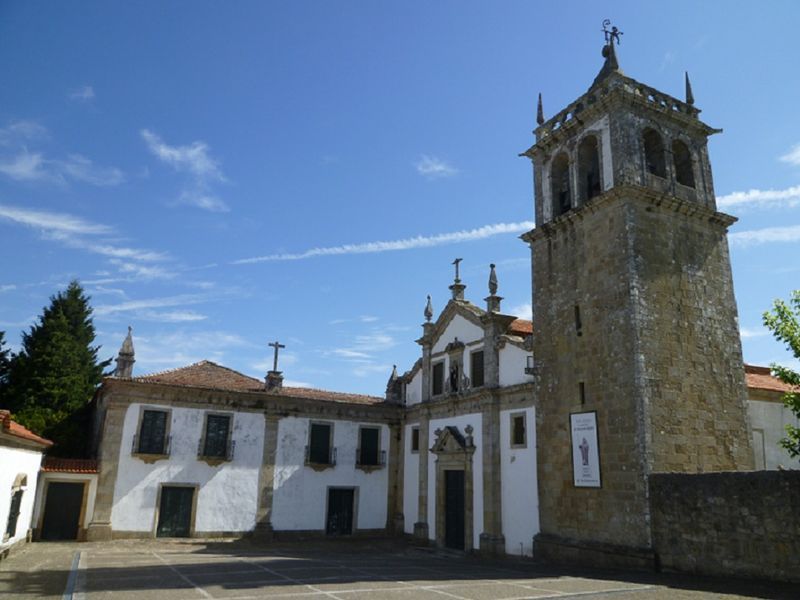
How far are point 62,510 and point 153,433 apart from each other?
148 inches

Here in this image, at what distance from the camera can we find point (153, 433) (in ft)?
72.1

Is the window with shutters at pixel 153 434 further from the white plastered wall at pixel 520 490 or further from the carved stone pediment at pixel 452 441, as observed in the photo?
the white plastered wall at pixel 520 490

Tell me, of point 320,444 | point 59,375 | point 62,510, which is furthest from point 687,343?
point 59,375

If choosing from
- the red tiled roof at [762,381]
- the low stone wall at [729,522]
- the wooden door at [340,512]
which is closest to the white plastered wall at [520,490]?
the low stone wall at [729,522]

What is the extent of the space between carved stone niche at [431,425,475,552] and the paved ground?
6.98 ft

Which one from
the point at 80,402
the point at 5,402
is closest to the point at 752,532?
the point at 80,402

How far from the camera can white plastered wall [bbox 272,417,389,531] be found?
23.8 meters

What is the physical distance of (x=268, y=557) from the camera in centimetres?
1788

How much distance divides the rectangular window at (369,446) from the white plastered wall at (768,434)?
1484cm

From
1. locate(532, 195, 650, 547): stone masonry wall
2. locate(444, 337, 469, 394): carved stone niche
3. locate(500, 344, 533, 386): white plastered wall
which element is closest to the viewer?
locate(532, 195, 650, 547): stone masonry wall

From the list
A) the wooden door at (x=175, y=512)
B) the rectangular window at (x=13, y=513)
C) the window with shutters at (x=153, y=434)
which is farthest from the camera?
the window with shutters at (x=153, y=434)

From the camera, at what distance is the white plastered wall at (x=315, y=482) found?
78.2ft

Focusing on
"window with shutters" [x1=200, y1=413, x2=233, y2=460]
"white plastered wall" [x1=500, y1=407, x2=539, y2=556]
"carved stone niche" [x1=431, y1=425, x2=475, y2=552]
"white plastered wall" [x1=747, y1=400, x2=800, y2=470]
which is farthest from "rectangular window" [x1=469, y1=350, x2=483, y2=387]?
"window with shutters" [x1=200, y1=413, x2=233, y2=460]

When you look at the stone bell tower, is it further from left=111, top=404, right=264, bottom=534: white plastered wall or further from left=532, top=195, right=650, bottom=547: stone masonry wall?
left=111, top=404, right=264, bottom=534: white plastered wall
